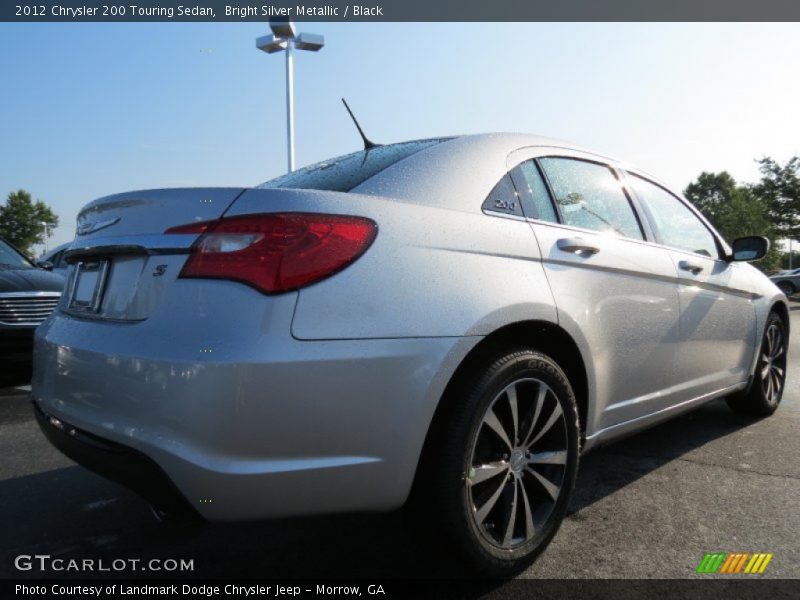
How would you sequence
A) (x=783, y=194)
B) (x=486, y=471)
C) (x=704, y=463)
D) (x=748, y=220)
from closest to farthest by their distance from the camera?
(x=486, y=471), (x=704, y=463), (x=783, y=194), (x=748, y=220)

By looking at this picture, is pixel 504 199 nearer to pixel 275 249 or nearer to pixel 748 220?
pixel 275 249

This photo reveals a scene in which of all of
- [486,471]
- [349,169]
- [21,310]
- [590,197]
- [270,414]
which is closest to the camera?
[270,414]

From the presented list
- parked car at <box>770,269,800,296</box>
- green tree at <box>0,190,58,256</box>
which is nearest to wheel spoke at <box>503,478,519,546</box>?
parked car at <box>770,269,800,296</box>

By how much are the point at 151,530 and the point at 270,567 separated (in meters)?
0.65

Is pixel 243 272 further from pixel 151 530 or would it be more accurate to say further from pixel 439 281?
pixel 151 530

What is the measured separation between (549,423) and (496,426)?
0.90 feet

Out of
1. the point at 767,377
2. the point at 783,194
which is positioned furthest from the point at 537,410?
the point at 783,194

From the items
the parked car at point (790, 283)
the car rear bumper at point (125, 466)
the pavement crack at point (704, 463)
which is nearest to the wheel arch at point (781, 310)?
the pavement crack at point (704, 463)

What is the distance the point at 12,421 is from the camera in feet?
14.7

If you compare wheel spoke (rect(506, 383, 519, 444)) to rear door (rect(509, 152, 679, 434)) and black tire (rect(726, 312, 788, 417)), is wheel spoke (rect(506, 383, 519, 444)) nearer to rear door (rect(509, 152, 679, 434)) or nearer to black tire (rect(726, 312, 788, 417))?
rear door (rect(509, 152, 679, 434))

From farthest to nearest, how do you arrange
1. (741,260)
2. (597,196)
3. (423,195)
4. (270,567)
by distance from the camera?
(741,260), (597,196), (270,567), (423,195)

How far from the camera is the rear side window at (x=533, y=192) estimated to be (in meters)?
2.40

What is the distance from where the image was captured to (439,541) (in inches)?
75.3

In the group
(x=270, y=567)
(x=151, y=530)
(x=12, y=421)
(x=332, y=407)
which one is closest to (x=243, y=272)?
(x=332, y=407)
